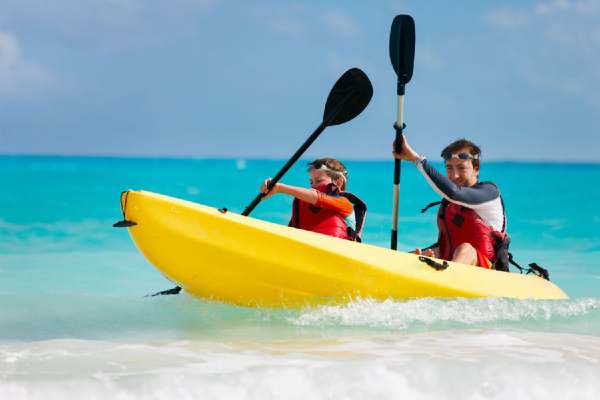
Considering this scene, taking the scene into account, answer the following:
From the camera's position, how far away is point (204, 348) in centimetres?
414

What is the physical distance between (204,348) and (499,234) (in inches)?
72.5

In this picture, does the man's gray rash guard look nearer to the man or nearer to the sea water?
the man

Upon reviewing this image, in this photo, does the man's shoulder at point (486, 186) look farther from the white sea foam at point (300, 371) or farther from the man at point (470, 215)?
the white sea foam at point (300, 371)

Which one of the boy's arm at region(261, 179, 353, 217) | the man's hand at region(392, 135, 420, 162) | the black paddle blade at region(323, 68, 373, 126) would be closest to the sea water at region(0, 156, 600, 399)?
the boy's arm at region(261, 179, 353, 217)

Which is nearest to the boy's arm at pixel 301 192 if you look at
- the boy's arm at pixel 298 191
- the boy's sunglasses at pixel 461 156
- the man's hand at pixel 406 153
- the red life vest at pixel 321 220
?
the boy's arm at pixel 298 191

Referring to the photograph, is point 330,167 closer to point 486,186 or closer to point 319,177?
point 319,177

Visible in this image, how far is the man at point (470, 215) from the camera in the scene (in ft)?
16.3

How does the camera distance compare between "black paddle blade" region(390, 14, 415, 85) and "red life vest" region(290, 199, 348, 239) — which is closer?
"red life vest" region(290, 199, 348, 239)

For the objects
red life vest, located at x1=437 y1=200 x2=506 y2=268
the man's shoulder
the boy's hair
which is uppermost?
the boy's hair

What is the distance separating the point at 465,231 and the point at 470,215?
3.9 inches

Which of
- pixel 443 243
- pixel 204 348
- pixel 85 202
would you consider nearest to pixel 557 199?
pixel 85 202

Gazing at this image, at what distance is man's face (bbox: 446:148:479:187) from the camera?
198 inches

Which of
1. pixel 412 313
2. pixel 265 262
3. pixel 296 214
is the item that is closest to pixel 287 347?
pixel 265 262

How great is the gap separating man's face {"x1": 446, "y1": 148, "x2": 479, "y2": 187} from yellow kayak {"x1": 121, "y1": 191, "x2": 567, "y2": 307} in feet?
1.68
